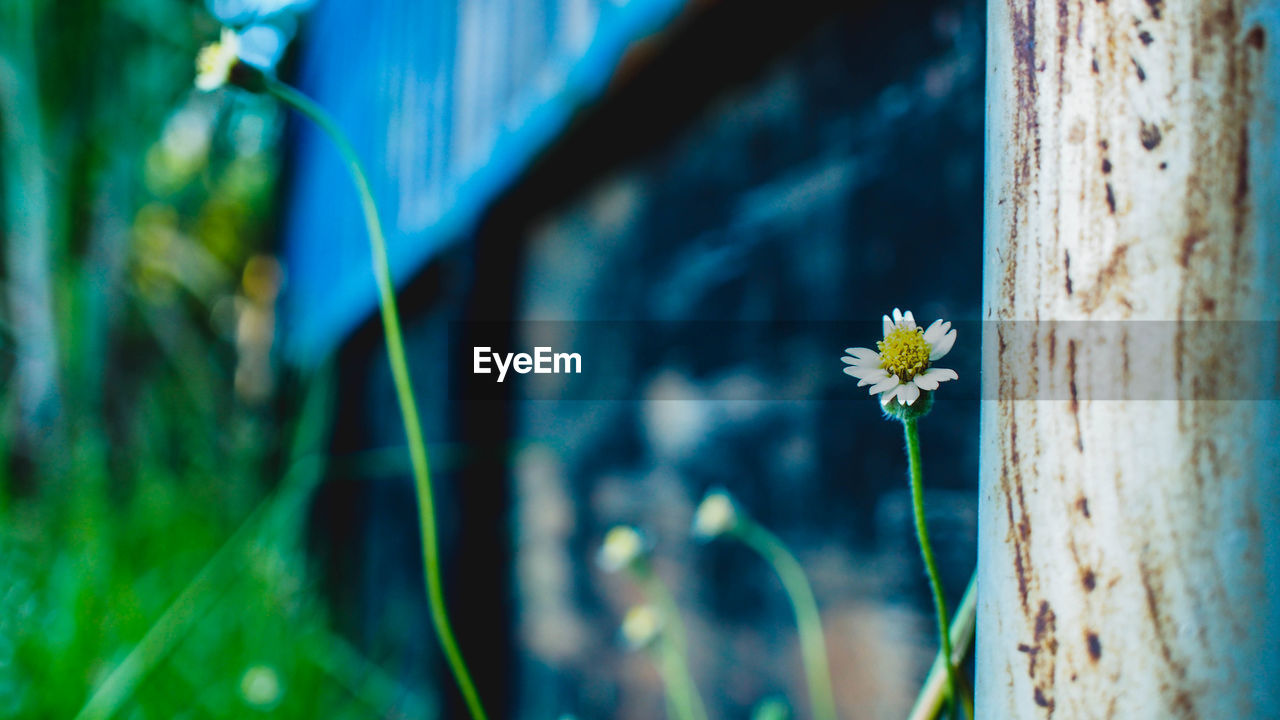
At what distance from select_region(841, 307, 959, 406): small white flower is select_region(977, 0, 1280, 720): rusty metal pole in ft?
0.13

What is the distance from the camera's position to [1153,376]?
0.18m

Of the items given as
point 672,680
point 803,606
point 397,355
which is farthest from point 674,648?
point 397,355

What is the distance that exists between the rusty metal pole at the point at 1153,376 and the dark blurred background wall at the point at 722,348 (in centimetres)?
34

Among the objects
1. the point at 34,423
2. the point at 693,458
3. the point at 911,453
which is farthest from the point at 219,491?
the point at 911,453

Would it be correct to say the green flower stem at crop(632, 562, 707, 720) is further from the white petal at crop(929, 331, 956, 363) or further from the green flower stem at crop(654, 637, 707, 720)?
A: the white petal at crop(929, 331, 956, 363)

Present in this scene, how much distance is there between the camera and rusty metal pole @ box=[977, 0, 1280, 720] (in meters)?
0.18

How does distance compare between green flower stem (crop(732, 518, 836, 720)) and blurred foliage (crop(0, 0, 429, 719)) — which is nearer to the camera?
green flower stem (crop(732, 518, 836, 720))

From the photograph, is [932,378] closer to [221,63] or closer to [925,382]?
[925,382]

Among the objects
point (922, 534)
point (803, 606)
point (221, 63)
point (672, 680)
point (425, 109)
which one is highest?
point (425, 109)

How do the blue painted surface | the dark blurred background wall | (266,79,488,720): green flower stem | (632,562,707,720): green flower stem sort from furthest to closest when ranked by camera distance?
the blue painted surface
(632,562,707,720): green flower stem
the dark blurred background wall
(266,79,488,720): green flower stem

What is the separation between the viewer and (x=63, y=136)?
2182 mm

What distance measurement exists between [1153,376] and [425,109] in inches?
65.6

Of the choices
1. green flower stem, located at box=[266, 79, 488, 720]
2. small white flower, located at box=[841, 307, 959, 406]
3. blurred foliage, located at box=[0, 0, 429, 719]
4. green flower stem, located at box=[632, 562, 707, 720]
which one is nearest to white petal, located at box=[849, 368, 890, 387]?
small white flower, located at box=[841, 307, 959, 406]

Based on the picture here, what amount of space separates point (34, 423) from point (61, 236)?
0.54 metres
